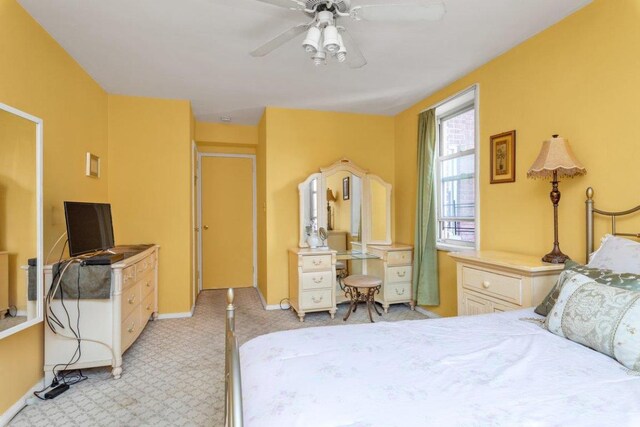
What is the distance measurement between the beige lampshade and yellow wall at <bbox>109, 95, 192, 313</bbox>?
134 inches

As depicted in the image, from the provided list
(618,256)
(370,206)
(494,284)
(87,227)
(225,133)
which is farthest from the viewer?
(225,133)

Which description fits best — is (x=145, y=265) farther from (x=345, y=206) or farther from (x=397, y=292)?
(x=397, y=292)

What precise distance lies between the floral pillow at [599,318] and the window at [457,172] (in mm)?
1732

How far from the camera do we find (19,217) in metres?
1.92

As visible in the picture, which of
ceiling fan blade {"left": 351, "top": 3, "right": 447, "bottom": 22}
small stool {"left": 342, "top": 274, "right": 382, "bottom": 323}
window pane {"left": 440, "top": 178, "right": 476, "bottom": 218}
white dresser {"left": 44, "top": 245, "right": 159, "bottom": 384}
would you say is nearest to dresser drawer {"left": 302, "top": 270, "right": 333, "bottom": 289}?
small stool {"left": 342, "top": 274, "right": 382, "bottom": 323}

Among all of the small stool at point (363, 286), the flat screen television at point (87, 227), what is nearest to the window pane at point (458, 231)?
the small stool at point (363, 286)

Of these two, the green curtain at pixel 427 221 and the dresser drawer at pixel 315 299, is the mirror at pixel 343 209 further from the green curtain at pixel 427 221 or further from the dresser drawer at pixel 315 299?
the green curtain at pixel 427 221

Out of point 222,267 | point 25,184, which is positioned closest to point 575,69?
point 25,184

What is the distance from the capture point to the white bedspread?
2.95 ft

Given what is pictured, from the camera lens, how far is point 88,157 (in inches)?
125

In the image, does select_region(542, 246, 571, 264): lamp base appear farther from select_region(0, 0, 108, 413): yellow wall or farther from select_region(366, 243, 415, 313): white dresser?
select_region(0, 0, 108, 413): yellow wall

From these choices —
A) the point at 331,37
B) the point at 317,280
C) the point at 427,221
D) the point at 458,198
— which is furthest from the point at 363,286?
the point at 331,37

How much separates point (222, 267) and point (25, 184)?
11.8 feet

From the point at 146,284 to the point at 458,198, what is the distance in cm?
326
